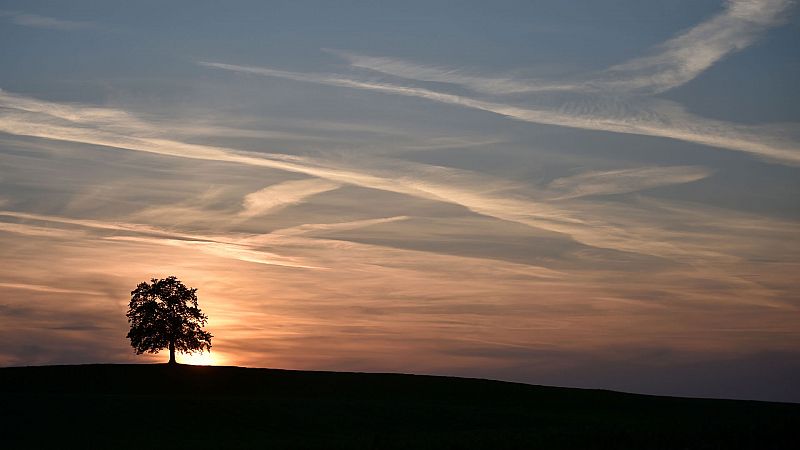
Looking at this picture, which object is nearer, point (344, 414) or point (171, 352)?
point (344, 414)

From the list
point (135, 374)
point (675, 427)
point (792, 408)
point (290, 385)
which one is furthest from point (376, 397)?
point (792, 408)

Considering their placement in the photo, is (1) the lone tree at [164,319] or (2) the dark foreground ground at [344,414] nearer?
(2) the dark foreground ground at [344,414]

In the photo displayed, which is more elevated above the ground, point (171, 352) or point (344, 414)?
point (171, 352)

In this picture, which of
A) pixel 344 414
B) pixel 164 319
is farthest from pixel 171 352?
pixel 344 414

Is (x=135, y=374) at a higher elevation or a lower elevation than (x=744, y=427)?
higher

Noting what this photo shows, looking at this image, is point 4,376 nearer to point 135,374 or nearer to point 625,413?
point 135,374

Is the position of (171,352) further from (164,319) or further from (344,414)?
(344,414)

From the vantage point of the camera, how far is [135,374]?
58.4 m

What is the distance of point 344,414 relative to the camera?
45062mm

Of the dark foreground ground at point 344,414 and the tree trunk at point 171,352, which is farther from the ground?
the tree trunk at point 171,352

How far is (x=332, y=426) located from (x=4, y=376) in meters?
25.5

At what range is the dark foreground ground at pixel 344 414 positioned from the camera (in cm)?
3466

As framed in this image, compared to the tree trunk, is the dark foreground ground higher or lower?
lower

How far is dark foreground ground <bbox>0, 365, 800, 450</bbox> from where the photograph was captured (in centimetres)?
3466
